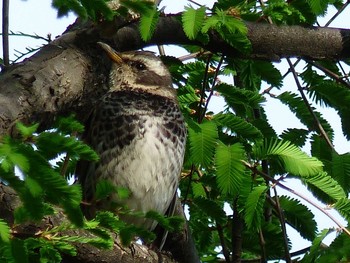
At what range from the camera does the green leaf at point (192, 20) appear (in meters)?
4.23

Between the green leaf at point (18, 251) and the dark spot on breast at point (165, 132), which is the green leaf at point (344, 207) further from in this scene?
the green leaf at point (18, 251)

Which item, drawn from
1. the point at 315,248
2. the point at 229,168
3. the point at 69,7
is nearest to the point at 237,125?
the point at 229,168

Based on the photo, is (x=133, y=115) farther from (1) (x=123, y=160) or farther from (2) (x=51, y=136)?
(2) (x=51, y=136)

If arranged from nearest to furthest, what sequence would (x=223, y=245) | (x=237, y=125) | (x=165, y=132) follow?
(x=237, y=125), (x=223, y=245), (x=165, y=132)

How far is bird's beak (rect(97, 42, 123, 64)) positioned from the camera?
483 centimetres

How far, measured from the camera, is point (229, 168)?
171 inches

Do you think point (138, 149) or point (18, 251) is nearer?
point (18, 251)

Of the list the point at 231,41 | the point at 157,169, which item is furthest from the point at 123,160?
the point at 231,41

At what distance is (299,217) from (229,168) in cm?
69

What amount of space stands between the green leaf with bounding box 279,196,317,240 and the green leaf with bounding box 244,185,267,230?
0.42 metres

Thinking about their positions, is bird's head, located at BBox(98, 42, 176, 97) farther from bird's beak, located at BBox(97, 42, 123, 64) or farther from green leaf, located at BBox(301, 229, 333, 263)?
green leaf, located at BBox(301, 229, 333, 263)

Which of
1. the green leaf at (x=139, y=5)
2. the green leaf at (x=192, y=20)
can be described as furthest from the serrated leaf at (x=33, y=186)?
the green leaf at (x=192, y=20)

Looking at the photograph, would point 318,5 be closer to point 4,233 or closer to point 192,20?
point 192,20

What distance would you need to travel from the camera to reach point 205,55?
505cm
